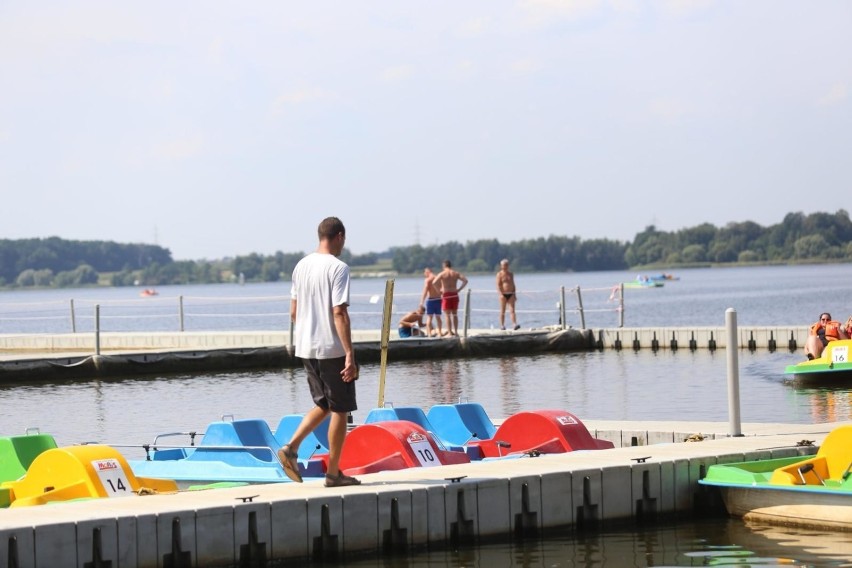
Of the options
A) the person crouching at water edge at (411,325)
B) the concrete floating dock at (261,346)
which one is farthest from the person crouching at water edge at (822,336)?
the person crouching at water edge at (411,325)

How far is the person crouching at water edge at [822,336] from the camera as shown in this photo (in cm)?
2564

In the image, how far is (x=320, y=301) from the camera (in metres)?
10.7

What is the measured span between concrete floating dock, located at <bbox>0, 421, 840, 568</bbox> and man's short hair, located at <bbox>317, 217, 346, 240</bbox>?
185 cm

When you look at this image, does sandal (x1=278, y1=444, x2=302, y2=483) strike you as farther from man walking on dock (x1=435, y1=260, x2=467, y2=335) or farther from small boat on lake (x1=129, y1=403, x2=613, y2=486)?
man walking on dock (x1=435, y1=260, x2=467, y2=335)

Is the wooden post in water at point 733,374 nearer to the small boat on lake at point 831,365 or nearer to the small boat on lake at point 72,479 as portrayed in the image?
the small boat on lake at point 72,479

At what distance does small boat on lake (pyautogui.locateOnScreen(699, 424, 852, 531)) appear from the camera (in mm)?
11453

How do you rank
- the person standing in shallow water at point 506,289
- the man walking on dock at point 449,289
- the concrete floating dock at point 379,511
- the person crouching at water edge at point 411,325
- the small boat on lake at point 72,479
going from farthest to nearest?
the person standing in shallow water at point 506,289 → the person crouching at water edge at point 411,325 → the man walking on dock at point 449,289 → the small boat on lake at point 72,479 → the concrete floating dock at point 379,511

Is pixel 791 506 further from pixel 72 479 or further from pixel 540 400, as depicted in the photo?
pixel 540 400

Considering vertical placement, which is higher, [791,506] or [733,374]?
[733,374]

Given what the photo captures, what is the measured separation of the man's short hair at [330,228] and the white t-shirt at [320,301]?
0.15 m

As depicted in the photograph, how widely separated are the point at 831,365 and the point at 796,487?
13169 mm

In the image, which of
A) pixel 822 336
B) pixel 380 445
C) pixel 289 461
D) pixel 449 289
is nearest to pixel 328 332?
pixel 289 461

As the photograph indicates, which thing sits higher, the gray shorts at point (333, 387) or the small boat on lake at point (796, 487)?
the gray shorts at point (333, 387)

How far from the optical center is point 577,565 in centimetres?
1060
